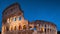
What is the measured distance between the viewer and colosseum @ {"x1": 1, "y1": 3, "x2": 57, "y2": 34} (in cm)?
614

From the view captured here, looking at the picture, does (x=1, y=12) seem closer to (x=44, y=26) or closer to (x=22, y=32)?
(x=22, y=32)

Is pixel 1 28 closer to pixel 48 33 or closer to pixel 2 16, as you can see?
pixel 2 16

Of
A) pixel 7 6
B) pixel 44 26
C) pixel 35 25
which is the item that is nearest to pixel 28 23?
pixel 35 25

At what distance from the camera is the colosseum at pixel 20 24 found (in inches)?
242

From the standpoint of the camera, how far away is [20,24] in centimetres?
625

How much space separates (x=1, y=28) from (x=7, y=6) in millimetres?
1043

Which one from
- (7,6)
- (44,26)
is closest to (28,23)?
(44,26)

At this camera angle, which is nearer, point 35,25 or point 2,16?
point 35,25

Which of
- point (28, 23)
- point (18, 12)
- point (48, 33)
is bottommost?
point (48, 33)

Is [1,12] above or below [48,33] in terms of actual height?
above

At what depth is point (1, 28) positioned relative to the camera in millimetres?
6715

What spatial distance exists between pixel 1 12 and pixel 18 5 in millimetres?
850

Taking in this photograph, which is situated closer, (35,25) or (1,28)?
(35,25)

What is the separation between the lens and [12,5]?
6406 mm
